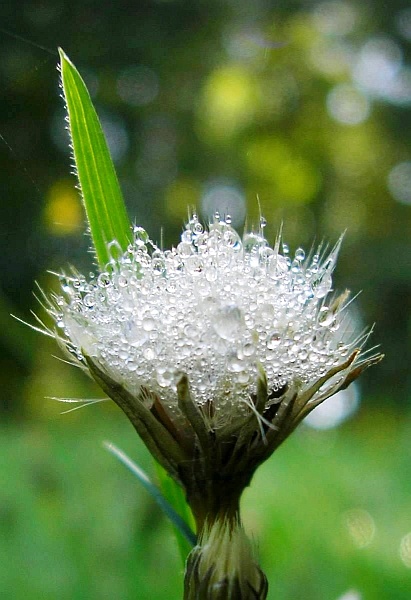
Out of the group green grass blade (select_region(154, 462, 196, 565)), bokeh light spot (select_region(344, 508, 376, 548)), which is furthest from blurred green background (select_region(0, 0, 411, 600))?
green grass blade (select_region(154, 462, 196, 565))

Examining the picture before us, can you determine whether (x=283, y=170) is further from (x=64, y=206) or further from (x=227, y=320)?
(x=227, y=320)

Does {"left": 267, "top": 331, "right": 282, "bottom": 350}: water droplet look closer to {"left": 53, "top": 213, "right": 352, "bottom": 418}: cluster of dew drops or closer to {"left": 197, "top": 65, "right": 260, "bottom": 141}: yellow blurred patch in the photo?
{"left": 53, "top": 213, "right": 352, "bottom": 418}: cluster of dew drops

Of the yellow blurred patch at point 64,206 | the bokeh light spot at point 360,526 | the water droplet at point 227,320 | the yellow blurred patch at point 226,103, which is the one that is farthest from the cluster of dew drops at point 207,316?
the yellow blurred patch at point 226,103

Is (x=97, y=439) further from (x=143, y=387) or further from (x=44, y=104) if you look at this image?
(x=143, y=387)

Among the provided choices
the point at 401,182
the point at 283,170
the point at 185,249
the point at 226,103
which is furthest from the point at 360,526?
the point at 401,182

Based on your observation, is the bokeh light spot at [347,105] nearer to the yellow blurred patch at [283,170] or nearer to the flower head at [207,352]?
the yellow blurred patch at [283,170]

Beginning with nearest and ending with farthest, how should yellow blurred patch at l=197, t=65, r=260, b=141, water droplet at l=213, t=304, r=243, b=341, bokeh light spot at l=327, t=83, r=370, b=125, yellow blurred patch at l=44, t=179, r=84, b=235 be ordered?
water droplet at l=213, t=304, r=243, b=341
yellow blurred patch at l=44, t=179, r=84, b=235
yellow blurred patch at l=197, t=65, r=260, b=141
bokeh light spot at l=327, t=83, r=370, b=125
